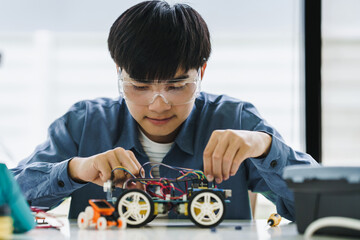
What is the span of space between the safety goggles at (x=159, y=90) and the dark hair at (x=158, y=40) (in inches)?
0.9

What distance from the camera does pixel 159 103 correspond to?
1.38 m

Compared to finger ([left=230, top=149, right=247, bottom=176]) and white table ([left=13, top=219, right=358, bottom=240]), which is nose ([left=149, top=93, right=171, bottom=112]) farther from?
white table ([left=13, top=219, right=358, bottom=240])

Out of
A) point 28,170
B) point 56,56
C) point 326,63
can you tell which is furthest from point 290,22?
point 28,170

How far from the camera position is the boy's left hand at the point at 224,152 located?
3.67 ft

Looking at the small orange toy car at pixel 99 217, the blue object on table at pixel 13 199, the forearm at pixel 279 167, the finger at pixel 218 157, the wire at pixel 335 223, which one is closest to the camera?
the wire at pixel 335 223

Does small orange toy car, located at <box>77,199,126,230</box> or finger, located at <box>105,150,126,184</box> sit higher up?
finger, located at <box>105,150,126,184</box>

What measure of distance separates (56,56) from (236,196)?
2556 millimetres

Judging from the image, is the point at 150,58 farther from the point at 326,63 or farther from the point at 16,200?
the point at 326,63

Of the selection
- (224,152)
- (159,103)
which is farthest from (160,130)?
(224,152)

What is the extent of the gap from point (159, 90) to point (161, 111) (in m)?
0.09

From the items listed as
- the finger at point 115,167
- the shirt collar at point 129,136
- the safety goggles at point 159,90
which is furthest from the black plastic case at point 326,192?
the shirt collar at point 129,136

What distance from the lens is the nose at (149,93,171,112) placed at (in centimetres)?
137

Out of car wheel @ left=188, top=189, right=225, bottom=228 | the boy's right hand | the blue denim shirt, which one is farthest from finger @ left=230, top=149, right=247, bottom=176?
the blue denim shirt

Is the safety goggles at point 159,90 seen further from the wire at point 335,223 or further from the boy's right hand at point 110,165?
the wire at point 335,223
